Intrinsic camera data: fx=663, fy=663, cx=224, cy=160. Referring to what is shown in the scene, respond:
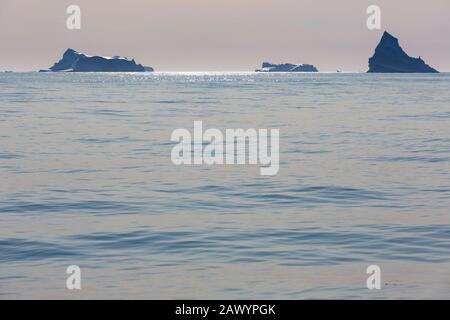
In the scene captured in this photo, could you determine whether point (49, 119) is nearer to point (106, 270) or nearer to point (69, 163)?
point (69, 163)

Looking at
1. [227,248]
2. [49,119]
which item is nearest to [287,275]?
[227,248]

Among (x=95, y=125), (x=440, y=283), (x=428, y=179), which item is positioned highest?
(x=95, y=125)

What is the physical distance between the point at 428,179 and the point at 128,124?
83.6 ft

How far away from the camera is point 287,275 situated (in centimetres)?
1242

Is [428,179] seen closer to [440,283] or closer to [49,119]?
[440,283]

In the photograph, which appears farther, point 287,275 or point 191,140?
point 191,140

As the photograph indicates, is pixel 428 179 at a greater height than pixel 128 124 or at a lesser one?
lesser

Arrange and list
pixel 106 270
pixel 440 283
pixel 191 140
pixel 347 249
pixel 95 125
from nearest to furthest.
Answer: pixel 440 283
pixel 106 270
pixel 347 249
pixel 191 140
pixel 95 125
